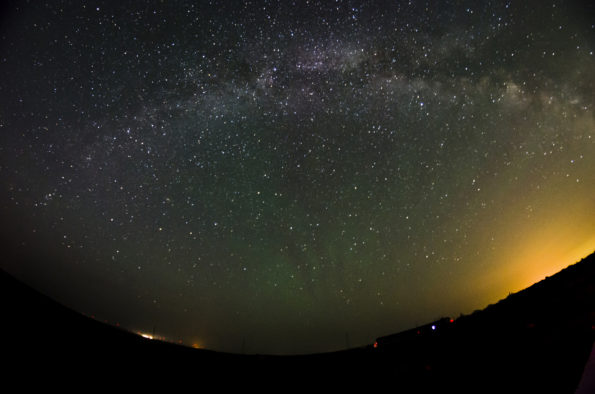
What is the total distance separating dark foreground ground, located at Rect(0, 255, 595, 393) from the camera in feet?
7.70

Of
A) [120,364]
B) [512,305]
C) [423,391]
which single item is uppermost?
[120,364]

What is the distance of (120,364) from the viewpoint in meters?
2.98

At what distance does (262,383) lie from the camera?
392cm

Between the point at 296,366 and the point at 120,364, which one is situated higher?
the point at 120,364

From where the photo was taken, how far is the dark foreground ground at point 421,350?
92.4 inches

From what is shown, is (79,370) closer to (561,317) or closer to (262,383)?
(262,383)

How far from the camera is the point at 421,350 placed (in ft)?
10.9

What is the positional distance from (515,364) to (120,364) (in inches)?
161

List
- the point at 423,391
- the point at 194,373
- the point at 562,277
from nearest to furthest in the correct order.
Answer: the point at 562,277
the point at 423,391
the point at 194,373

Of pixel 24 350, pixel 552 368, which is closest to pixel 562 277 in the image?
pixel 552 368

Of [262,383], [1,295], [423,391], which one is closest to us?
[1,295]

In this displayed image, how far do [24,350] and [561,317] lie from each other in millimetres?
4662

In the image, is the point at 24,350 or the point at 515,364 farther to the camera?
the point at 515,364

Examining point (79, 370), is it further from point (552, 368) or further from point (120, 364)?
point (552, 368)
